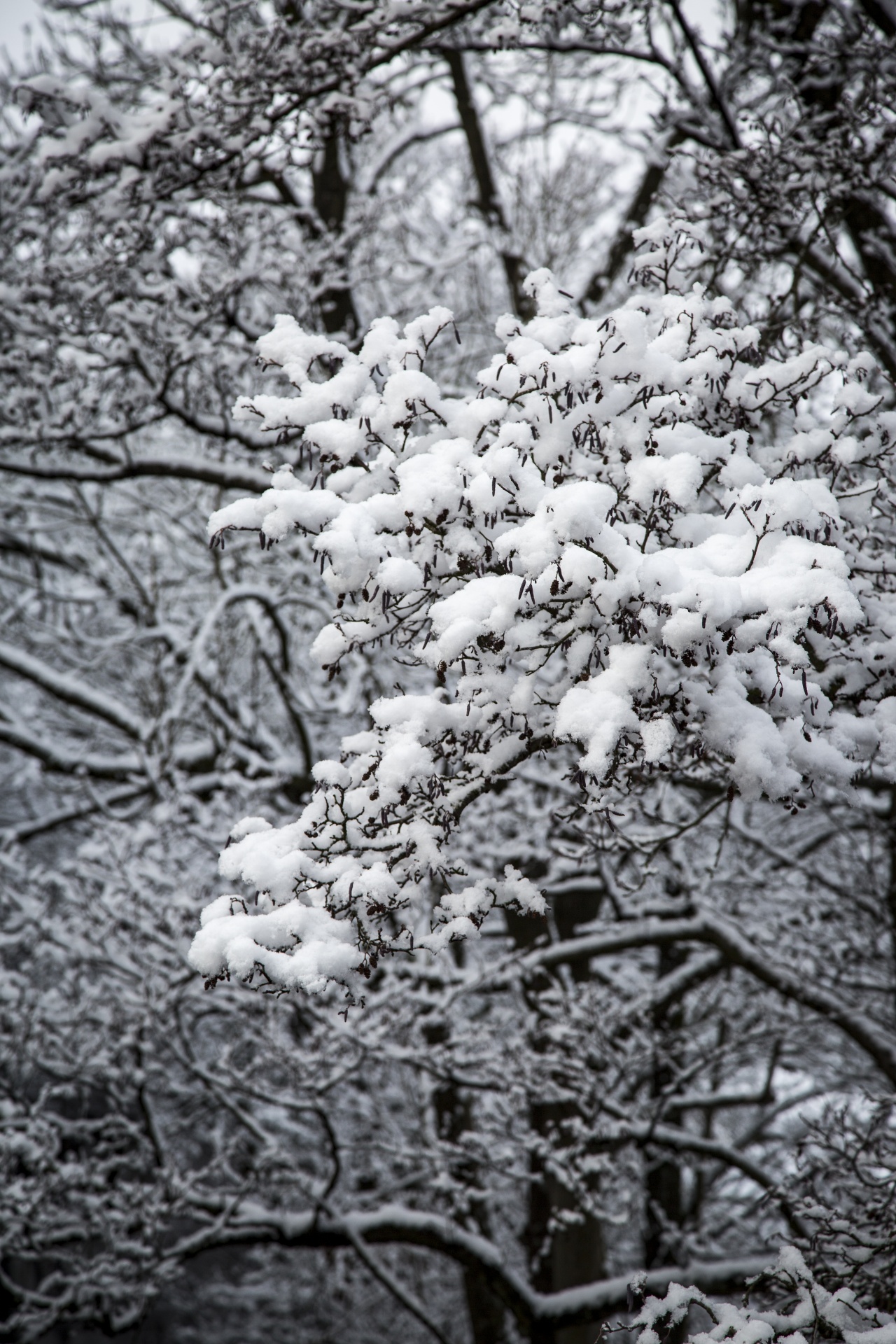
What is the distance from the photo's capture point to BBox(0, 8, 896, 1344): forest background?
4062 millimetres

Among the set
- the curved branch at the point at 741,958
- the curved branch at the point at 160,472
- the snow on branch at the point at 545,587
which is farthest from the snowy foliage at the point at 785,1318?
the curved branch at the point at 160,472

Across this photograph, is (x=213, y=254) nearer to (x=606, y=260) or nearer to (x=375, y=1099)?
(x=606, y=260)

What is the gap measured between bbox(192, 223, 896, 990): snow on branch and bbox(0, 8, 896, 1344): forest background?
101 mm

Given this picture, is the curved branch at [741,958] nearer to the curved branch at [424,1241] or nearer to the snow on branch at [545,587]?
the curved branch at [424,1241]

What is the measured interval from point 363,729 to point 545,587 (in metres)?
3.25

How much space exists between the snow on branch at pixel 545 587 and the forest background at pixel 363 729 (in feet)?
0.33

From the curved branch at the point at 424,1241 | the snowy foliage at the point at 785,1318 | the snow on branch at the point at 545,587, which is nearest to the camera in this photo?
the snow on branch at the point at 545,587

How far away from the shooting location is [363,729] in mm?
5211

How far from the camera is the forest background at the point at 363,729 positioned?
13.3 feet

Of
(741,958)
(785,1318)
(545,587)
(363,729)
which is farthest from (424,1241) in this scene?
(545,587)

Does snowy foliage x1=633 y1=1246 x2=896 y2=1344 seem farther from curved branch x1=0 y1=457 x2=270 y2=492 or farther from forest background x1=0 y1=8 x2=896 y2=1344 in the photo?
curved branch x1=0 y1=457 x2=270 y2=492

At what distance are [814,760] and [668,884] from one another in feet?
18.1

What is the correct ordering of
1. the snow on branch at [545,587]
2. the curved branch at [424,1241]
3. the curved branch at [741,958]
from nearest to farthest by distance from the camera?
the snow on branch at [545,587]
the curved branch at [741,958]
the curved branch at [424,1241]

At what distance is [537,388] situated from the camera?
2.41m
